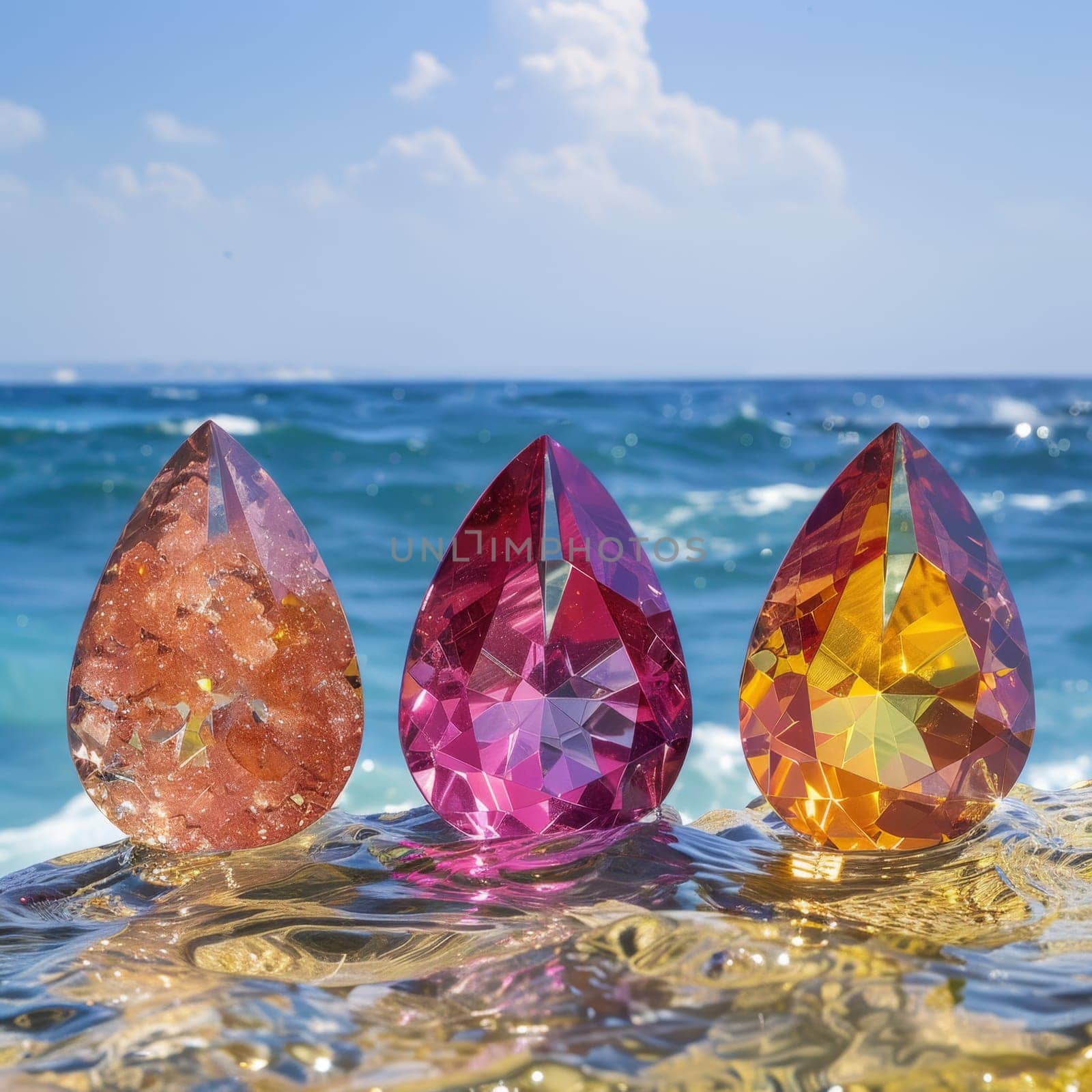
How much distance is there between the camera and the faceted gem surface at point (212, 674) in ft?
3.39

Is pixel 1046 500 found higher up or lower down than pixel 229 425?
lower down

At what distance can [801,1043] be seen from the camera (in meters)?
0.66

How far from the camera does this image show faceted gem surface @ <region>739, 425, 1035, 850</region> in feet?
3.22

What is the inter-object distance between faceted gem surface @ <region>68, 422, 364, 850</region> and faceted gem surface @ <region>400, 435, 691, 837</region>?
100 mm

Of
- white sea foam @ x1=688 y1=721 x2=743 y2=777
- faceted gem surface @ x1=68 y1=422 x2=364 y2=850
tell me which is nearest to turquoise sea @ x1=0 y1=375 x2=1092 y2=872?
white sea foam @ x1=688 y1=721 x2=743 y2=777

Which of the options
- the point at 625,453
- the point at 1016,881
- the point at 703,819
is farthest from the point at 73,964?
the point at 625,453

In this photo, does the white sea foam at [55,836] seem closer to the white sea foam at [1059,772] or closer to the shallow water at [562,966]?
the shallow water at [562,966]

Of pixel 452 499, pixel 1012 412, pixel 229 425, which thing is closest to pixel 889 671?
pixel 452 499

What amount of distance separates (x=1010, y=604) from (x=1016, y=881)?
0.87ft

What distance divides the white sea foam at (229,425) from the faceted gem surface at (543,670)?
6.01m

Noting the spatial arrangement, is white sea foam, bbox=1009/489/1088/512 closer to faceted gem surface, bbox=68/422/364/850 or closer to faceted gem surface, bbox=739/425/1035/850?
faceted gem surface, bbox=739/425/1035/850

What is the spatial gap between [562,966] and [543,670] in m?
0.31

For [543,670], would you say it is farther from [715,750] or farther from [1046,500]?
[1046,500]

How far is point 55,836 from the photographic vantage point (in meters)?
2.78
